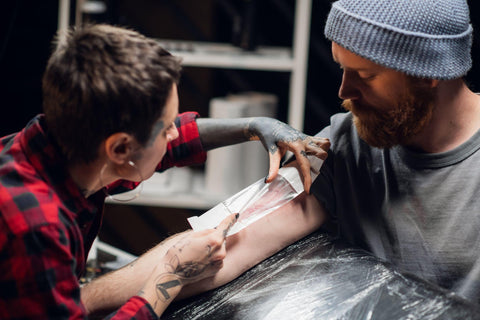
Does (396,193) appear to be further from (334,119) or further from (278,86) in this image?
(278,86)

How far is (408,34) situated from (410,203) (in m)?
0.36

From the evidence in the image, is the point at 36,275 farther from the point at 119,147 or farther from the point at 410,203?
the point at 410,203

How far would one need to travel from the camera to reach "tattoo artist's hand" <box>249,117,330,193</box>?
1188mm

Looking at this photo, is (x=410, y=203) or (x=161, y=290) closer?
(x=161, y=290)

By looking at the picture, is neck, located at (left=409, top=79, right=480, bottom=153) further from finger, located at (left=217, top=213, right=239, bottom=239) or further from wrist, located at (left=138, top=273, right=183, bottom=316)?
wrist, located at (left=138, top=273, right=183, bottom=316)

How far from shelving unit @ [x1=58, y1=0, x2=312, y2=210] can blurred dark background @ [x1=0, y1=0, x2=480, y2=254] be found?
0.25 ft

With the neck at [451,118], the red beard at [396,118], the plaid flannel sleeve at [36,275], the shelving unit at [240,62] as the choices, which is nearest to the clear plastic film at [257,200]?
the red beard at [396,118]

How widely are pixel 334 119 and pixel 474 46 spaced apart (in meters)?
0.81

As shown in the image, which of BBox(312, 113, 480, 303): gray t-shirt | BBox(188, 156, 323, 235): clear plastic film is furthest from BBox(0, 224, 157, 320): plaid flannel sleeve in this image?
BBox(312, 113, 480, 303): gray t-shirt

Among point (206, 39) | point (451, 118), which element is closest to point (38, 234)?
point (451, 118)

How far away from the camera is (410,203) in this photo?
1.18 m

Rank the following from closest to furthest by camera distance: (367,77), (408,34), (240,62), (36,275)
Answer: (36,275), (408,34), (367,77), (240,62)

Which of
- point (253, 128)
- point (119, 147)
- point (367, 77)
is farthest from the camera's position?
point (253, 128)

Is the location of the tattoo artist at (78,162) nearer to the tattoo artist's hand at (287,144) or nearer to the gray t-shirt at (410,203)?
the tattoo artist's hand at (287,144)
